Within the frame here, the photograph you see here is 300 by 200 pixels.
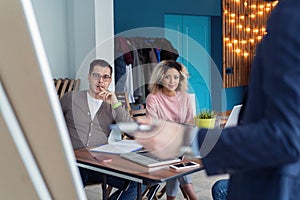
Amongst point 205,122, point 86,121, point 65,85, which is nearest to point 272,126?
point 205,122

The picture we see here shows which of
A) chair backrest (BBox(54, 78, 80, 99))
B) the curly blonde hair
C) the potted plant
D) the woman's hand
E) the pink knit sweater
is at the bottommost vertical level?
chair backrest (BBox(54, 78, 80, 99))

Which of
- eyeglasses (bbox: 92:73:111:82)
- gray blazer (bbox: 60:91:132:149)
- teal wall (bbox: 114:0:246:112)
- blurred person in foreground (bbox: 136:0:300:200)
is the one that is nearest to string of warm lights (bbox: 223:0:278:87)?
teal wall (bbox: 114:0:246:112)

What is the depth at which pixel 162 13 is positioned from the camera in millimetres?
7711

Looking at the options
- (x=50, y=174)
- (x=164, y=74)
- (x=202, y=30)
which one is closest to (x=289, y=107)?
(x=50, y=174)

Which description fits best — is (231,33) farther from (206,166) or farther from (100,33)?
(206,166)

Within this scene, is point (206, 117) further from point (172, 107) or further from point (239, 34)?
point (239, 34)

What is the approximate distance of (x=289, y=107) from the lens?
35.0 inches

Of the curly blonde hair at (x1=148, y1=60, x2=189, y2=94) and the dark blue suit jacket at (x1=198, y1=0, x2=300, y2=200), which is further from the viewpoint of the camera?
the curly blonde hair at (x1=148, y1=60, x2=189, y2=94)

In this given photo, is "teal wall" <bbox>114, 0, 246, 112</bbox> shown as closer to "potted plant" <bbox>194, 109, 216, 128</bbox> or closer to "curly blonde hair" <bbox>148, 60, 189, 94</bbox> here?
"curly blonde hair" <bbox>148, 60, 189, 94</bbox>

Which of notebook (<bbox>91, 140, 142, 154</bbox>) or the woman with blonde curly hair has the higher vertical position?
the woman with blonde curly hair

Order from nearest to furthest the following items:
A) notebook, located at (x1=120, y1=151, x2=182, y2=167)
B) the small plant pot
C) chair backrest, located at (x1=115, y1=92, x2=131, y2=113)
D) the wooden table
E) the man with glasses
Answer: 1. the small plant pot
2. the wooden table
3. notebook, located at (x1=120, y1=151, x2=182, y2=167)
4. the man with glasses
5. chair backrest, located at (x1=115, y1=92, x2=131, y2=113)

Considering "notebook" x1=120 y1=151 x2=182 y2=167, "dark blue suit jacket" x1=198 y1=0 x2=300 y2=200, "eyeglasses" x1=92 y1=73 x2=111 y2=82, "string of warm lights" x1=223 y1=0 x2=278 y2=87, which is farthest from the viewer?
"string of warm lights" x1=223 y1=0 x2=278 y2=87

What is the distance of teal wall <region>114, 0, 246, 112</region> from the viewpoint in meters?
6.98

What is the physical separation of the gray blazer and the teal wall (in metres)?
3.13
